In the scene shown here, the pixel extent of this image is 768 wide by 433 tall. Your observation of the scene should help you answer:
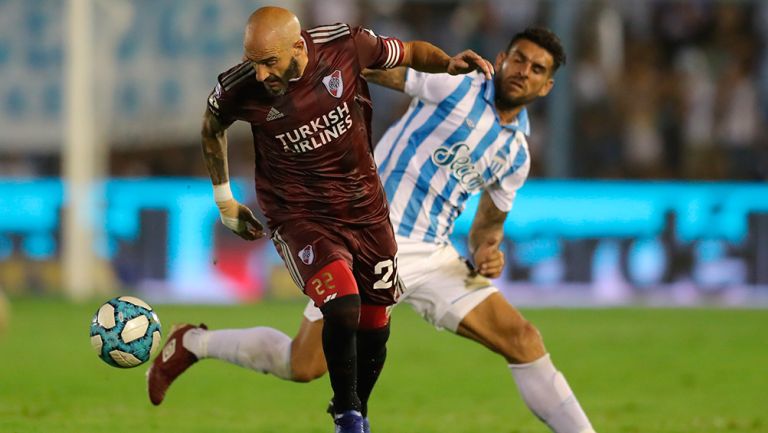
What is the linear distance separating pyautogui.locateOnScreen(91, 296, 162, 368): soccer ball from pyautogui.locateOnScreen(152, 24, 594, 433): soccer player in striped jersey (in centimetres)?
60

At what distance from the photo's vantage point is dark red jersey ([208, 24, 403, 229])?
19.4 feet

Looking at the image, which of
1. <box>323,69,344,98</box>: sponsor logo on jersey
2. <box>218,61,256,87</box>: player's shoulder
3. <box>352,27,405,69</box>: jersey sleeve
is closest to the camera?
<box>218,61,256,87</box>: player's shoulder

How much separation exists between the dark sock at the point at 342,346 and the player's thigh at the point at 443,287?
855 millimetres

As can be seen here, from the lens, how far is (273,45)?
18.4 ft

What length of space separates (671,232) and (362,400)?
354 inches

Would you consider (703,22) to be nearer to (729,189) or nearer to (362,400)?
(729,189)

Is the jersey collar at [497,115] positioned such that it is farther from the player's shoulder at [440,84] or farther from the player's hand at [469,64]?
the player's hand at [469,64]

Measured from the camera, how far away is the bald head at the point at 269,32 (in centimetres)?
558

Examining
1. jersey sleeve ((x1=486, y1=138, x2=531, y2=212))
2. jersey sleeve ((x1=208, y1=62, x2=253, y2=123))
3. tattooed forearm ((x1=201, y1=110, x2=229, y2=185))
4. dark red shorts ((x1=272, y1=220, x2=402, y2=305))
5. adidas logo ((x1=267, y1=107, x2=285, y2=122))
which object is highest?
jersey sleeve ((x1=208, y1=62, x2=253, y2=123))

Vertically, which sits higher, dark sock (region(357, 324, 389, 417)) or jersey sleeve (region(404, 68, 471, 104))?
jersey sleeve (region(404, 68, 471, 104))

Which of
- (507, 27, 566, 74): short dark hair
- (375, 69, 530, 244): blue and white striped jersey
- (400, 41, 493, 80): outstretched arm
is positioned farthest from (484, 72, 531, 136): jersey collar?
(400, 41, 493, 80): outstretched arm

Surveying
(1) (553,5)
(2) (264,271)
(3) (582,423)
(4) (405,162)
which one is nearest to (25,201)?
(2) (264,271)

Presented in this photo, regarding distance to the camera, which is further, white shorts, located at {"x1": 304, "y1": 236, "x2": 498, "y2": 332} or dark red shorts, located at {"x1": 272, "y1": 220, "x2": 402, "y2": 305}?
white shorts, located at {"x1": 304, "y1": 236, "x2": 498, "y2": 332}

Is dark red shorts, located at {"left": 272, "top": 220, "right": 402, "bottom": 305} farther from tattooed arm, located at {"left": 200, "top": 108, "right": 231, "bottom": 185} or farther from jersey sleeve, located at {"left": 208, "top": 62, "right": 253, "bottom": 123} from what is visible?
jersey sleeve, located at {"left": 208, "top": 62, "right": 253, "bottom": 123}
